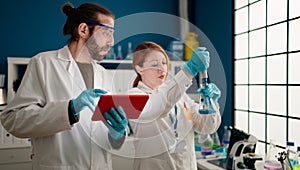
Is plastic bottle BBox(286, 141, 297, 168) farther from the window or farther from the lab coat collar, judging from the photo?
the lab coat collar

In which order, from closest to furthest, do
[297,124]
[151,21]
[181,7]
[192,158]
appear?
[151,21], [192,158], [297,124], [181,7]

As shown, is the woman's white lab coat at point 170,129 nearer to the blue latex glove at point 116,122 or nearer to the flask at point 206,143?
the blue latex glove at point 116,122

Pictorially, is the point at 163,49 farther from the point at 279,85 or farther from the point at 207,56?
the point at 279,85

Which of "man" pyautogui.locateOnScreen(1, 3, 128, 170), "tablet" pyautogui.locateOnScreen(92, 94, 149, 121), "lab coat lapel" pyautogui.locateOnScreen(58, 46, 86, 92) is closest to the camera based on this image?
"tablet" pyautogui.locateOnScreen(92, 94, 149, 121)

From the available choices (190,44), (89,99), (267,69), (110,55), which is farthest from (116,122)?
(267,69)

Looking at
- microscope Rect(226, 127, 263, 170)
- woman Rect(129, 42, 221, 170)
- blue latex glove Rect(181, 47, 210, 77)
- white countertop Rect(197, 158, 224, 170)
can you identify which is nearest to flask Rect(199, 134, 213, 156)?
white countertop Rect(197, 158, 224, 170)

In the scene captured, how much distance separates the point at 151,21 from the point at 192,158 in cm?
74

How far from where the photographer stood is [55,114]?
0.96m

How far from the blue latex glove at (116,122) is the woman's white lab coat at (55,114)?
44mm

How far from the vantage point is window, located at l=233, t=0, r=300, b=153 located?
6.02ft

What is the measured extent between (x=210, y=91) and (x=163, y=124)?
24cm

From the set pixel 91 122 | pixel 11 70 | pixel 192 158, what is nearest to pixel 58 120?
pixel 91 122

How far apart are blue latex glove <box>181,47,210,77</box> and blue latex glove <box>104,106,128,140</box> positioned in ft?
0.84

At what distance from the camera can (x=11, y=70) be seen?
7.84 ft
